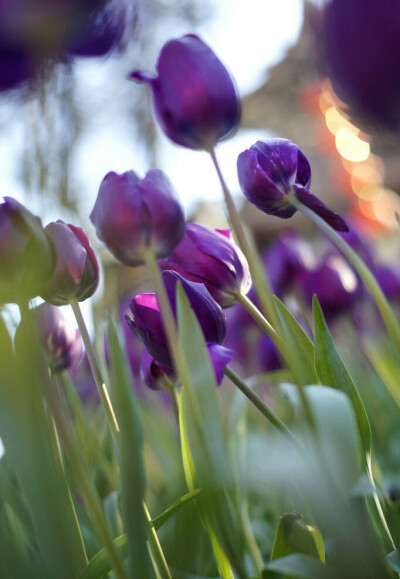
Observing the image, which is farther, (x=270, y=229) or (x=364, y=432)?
(x=270, y=229)

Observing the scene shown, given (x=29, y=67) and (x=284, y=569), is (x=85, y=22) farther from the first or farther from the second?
(x=284, y=569)

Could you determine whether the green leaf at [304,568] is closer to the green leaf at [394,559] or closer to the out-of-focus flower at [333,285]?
the green leaf at [394,559]

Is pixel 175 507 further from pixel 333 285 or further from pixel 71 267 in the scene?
pixel 333 285

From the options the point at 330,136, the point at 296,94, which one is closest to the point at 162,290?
the point at 330,136

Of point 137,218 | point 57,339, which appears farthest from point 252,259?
point 57,339

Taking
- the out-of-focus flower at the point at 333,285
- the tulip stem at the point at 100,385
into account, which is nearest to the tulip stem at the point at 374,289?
the tulip stem at the point at 100,385

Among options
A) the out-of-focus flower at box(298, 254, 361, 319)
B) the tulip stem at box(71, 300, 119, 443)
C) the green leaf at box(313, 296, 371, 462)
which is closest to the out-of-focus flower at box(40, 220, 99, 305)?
the tulip stem at box(71, 300, 119, 443)

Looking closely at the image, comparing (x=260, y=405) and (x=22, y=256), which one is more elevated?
(x=22, y=256)
